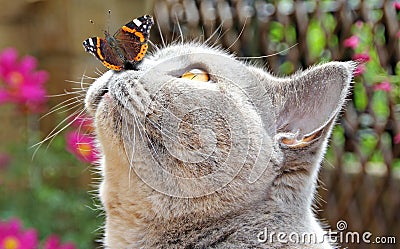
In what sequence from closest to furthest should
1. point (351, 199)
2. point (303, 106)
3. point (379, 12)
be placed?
point (303, 106) < point (379, 12) < point (351, 199)

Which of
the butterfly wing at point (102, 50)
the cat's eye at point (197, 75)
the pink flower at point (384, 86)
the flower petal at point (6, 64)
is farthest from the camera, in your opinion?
the flower petal at point (6, 64)

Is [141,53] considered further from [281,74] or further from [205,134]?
[281,74]

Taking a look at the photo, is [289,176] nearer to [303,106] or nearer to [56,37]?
[303,106]

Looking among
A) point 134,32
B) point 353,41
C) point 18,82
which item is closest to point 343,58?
point 353,41

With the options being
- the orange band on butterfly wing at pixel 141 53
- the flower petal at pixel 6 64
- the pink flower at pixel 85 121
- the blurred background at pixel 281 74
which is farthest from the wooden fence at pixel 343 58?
the orange band on butterfly wing at pixel 141 53

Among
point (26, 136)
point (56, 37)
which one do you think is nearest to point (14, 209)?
point (26, 136)

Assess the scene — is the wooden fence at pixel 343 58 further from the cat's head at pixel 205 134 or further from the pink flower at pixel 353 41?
the cat's head at pixel 205 134
